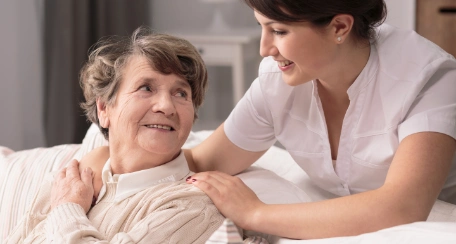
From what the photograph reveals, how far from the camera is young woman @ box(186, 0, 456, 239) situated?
1.46m

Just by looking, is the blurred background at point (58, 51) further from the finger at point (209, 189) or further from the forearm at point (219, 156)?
the finger at point (209, 189)

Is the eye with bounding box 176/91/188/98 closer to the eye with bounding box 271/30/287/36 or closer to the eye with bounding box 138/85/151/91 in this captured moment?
the eye with bounding box 138/85/151/91

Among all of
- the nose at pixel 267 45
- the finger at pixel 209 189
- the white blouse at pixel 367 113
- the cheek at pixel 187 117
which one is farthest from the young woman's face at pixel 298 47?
the finger at pixel 209 189

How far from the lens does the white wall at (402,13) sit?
13.2ft

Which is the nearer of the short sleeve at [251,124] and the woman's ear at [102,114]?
the woman's ear at [102,114]

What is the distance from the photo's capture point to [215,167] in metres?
1.96

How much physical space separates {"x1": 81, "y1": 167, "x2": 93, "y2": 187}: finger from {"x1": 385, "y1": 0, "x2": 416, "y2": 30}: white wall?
2712 millimetres

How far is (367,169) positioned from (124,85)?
678 mm

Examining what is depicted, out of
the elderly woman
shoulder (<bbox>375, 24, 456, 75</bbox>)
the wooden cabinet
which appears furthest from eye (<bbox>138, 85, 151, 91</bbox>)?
the wooden cabinet

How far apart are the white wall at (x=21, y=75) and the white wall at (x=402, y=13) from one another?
2.10 m

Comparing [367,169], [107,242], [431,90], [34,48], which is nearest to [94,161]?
[107,242]

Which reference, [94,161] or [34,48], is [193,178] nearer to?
[94,161]

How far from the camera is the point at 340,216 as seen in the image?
1.44 m

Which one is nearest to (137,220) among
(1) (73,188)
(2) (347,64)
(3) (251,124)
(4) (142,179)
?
(4) (142,179)
